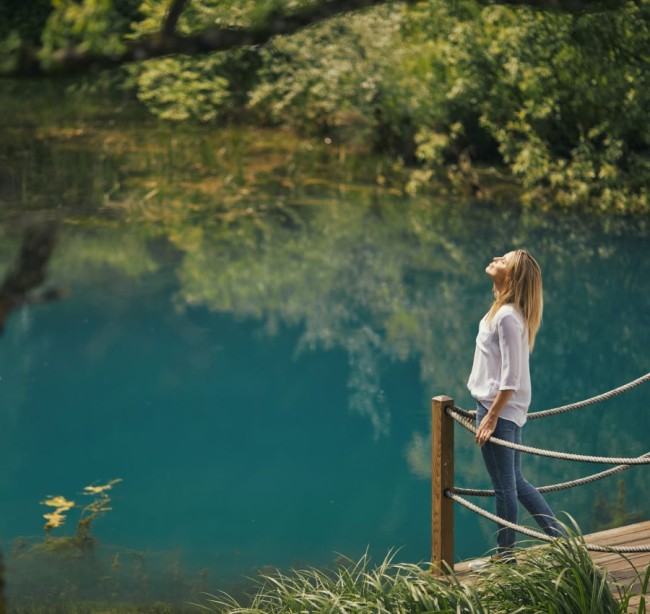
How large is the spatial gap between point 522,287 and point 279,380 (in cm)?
778

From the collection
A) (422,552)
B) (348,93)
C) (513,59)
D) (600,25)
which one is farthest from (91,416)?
(348,93)

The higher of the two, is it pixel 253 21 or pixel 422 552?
pixel 253 21

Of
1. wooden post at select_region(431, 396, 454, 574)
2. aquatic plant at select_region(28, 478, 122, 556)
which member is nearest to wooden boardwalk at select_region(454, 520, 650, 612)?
wooden post at select_region(431, 396, 454, 574)

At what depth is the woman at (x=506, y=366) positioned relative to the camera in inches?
181

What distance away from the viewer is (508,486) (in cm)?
481

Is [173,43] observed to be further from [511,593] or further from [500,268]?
[511,593]

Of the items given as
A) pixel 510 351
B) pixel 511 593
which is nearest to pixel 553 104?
pixel 510 351

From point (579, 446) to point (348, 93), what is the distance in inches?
563

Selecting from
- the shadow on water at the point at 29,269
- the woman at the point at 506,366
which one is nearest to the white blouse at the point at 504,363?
the woman at the point at 506,366

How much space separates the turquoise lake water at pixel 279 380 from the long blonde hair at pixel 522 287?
2.64 metres

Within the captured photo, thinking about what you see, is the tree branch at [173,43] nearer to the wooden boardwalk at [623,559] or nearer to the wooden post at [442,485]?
the wooden post at [442,485]

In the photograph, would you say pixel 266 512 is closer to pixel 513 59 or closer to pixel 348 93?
pixel 513 59

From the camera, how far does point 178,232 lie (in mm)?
18969

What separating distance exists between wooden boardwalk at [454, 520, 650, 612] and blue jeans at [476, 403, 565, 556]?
0.27 m
